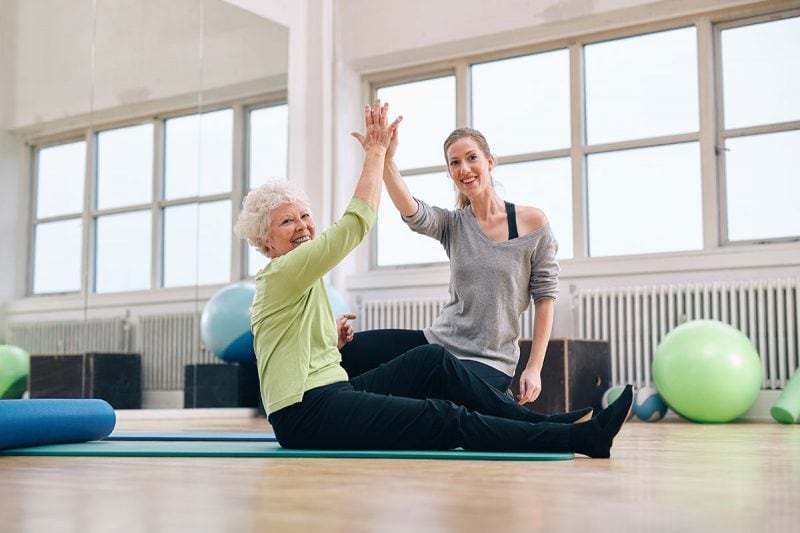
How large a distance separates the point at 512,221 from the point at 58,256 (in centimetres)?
296

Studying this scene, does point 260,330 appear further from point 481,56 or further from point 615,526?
point 481,56

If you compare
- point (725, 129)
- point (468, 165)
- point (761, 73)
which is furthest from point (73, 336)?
point (761, 73)

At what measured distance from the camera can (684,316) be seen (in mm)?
5594

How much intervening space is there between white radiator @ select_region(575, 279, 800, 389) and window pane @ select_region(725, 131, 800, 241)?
469mm

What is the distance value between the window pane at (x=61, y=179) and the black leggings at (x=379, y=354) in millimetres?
2773

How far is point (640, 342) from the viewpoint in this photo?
18.9 feet

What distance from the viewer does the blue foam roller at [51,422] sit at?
2762 millimetres

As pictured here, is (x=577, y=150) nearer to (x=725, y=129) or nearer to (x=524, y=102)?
(x=524, y=102)

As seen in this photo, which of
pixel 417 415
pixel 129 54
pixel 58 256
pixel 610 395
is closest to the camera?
pixel 417 415

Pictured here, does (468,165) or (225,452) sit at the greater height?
(468,165)

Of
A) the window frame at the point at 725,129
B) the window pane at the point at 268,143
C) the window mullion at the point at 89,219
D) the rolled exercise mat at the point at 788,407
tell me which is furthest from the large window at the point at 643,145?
the window mullion at the point at 89,219

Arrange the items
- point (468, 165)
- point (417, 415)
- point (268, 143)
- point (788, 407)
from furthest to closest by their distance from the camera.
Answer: point (268, 143) → point (788, 407) → point (468, 165) → point (417, 415)

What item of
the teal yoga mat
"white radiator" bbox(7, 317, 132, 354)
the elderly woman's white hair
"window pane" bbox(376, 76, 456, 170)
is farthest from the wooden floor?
"window pane" bbox(376, 76, 456, 170)

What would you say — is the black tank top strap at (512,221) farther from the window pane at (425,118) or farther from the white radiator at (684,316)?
the window pane at (425,118)
